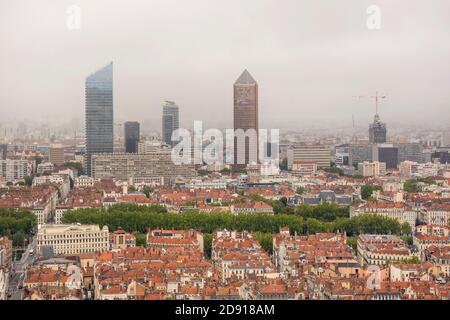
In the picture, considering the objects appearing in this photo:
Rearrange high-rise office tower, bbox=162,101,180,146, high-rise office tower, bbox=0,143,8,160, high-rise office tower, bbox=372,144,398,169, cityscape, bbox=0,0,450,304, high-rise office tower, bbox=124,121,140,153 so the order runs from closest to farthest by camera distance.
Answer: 1. cityscape, bbox=0,0,450,304
2. high-rise office tower, bbox=162,101,180,146
3. high-rise office tower, bbox=0,143,8,160
4. high-rise office tower, bbox=124,121,140,153
5. high-rise office tower, bbox=372,144,398,169

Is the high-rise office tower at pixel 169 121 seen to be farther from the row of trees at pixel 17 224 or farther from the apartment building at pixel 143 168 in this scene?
the row of trees at pixel 17 224

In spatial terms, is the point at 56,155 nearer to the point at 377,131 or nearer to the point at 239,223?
the point at 377,131

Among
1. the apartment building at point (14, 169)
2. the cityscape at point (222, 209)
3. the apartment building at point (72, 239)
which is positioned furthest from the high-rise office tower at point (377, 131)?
the apartment building at point (72, 239)

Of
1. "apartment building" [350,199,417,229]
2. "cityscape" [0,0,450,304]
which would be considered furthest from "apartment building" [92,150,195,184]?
"apartment building" [350,199,417,229]

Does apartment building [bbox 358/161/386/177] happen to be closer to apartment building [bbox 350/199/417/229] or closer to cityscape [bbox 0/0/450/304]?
cityscape [bbox 0/0/450/304]
